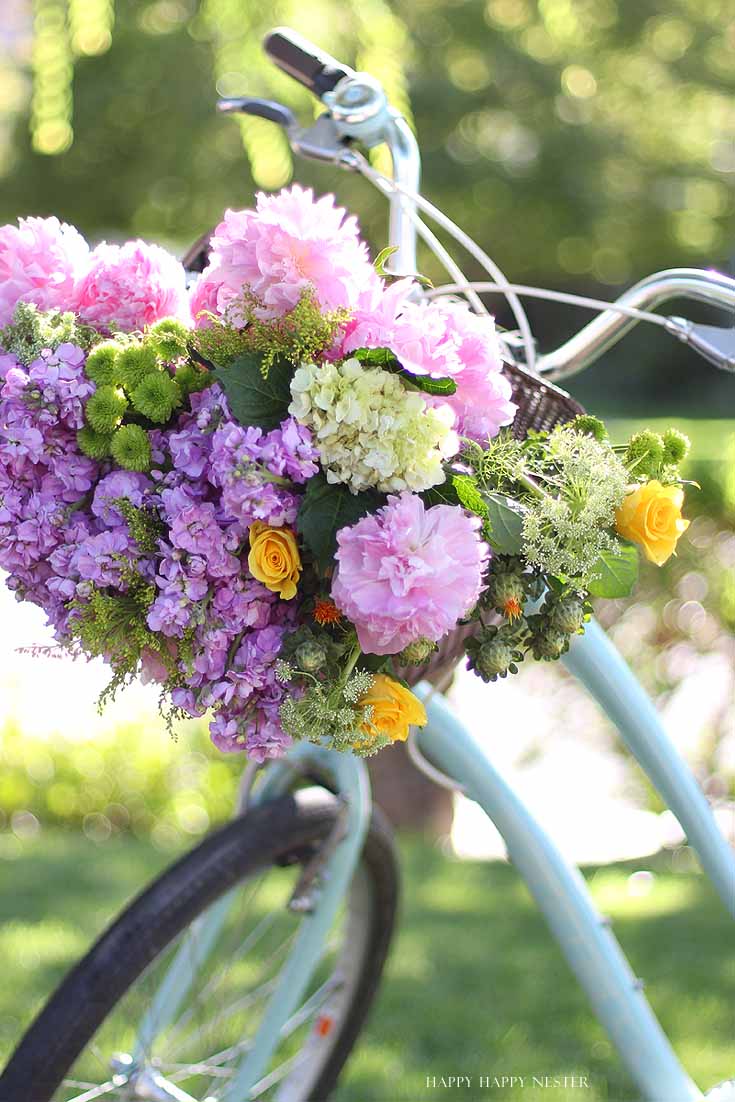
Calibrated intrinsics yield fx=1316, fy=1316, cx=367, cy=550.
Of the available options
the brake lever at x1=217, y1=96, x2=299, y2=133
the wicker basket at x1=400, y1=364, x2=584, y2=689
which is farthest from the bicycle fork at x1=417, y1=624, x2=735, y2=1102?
the brake lever at x1=217, y1=96, x2=299, y2=133

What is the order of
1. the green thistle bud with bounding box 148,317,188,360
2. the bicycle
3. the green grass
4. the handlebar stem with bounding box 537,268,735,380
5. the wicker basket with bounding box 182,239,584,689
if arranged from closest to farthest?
the green thistle bud with bounding box 148,317,188,360 → the wicker basket with bounding box 182,239,584,689 → the handlebar stem with bounding box 537,268,735,380 → the bicycle → the green grass

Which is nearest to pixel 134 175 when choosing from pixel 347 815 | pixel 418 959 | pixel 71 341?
pixel 418 959

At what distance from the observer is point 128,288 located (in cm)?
115

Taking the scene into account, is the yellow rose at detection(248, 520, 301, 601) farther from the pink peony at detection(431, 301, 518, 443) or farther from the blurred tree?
the blurred tree

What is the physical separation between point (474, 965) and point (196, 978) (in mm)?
1426

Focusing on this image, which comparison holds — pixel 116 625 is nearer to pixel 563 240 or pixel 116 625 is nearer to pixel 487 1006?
pixel 487 1006

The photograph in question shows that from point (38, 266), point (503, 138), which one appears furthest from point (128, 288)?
point (503, 138)

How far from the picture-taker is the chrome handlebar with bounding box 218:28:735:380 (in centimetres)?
153

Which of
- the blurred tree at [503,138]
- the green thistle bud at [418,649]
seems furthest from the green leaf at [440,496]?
the blurred tree at [503,138]

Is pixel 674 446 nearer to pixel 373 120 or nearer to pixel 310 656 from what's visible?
pixel 310 656

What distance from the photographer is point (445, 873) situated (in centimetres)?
392

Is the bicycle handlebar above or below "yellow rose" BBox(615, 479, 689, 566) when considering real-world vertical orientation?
above

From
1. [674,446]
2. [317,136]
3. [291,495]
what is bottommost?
[291,495]

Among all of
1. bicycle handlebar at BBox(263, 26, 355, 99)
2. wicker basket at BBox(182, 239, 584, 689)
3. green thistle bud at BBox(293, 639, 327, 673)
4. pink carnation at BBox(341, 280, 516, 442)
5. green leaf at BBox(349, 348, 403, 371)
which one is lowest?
green thistle bud at BBox(293, 639, 327, 673)
